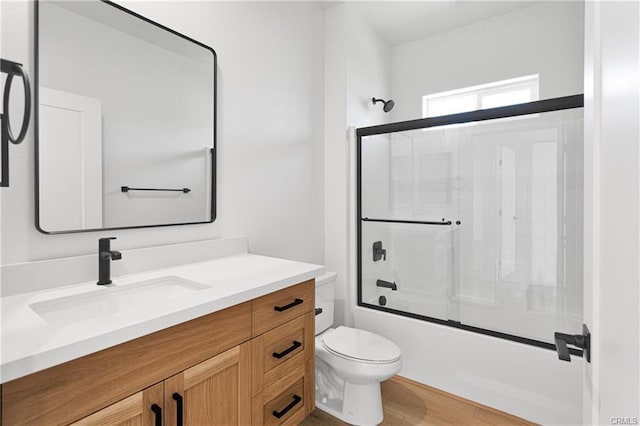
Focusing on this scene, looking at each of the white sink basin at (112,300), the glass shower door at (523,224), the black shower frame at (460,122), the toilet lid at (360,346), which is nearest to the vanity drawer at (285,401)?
the toilet lid at (360,346)

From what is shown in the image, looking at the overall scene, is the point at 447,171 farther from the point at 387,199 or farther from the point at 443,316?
the point at 443,316

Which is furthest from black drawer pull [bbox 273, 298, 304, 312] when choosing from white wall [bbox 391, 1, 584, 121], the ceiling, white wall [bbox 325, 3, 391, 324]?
white wall [bbox 391, 1, 584, 121]

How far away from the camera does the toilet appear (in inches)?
65.6

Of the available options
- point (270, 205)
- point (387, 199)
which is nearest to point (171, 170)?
point (270, 205)

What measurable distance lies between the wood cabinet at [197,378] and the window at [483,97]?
2395mm

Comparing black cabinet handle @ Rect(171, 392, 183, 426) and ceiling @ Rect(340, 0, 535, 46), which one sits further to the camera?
ceiling @ Rect(340, 0, 535, 46)

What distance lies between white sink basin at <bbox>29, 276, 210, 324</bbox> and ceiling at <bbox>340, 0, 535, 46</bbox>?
2.33 meters

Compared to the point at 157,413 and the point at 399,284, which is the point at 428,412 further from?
the point at 157,413

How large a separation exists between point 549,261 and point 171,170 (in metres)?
2.10

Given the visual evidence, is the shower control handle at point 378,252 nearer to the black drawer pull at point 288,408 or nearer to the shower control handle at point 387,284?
the shower control handle at point 387,284

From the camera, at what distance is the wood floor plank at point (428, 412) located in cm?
180

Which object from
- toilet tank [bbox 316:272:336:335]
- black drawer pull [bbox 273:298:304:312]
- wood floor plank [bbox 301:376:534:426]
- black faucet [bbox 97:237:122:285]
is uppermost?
black faucet [bbox 97:237:122:285]

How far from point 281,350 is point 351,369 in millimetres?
→ 571

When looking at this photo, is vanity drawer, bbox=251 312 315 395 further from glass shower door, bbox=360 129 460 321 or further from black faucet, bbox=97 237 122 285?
glass shower door, bbox=360 129 460 321
